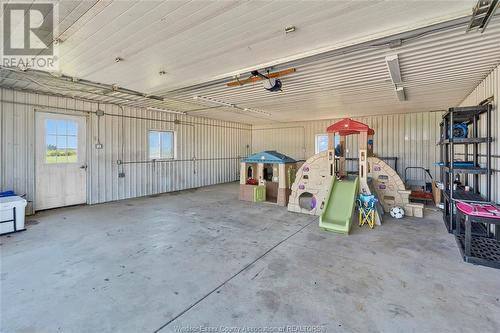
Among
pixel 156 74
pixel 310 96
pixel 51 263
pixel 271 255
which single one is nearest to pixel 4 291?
pixel 51 263

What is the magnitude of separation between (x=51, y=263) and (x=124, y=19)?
10.7 ft

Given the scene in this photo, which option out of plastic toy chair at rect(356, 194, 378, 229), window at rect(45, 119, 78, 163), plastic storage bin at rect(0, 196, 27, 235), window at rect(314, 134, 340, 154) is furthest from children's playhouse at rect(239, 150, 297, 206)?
plastic storage bin at rect(0, 196, 27, 235)

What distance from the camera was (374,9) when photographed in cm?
251

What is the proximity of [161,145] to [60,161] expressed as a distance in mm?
3136

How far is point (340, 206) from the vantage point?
4.98 meters

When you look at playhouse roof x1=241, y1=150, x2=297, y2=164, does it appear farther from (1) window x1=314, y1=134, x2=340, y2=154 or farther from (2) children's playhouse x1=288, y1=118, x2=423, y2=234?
(1) window x1=314, y1=134, x2=340, y2=154

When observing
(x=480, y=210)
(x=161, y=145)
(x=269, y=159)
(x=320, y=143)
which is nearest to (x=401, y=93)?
(x=480, y=210)

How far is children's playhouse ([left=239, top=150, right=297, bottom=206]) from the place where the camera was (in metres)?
6.91

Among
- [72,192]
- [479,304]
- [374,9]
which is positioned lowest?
[479,304]

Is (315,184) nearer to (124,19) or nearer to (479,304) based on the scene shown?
(479,304)

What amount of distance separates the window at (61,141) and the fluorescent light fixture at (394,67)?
7611 millimetres

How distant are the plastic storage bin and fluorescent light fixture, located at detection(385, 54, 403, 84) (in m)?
7.05

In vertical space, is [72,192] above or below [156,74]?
below

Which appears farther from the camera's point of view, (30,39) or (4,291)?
(30,39)
